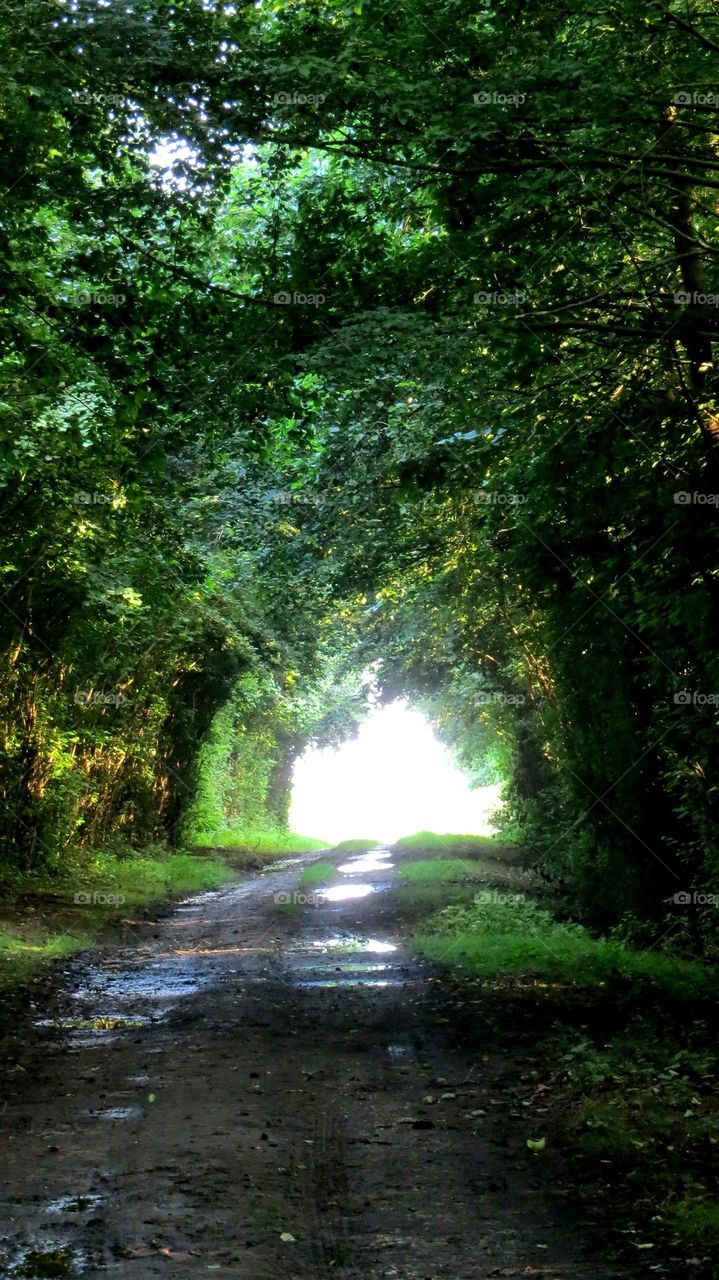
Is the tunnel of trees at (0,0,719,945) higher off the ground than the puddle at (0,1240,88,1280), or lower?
higher

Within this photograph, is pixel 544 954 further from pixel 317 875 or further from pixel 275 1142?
pixel 317 875

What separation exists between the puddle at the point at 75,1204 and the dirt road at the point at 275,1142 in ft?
0.04

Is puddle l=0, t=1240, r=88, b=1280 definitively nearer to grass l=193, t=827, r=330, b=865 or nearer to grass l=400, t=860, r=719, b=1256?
grass l=400, t=860, r=719, b=1256

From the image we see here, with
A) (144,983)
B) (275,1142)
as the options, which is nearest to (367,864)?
(144,983)

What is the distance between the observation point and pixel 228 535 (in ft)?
62.7

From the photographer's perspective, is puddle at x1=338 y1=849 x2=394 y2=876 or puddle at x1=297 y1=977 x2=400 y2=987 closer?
puddle at x1=297 y1=977 x2=400 y2=987

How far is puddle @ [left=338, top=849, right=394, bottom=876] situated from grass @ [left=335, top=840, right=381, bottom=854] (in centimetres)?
121

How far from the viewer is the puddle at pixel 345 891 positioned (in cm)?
1944

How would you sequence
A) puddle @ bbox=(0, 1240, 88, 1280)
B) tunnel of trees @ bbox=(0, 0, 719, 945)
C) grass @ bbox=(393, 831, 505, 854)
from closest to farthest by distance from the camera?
1. puddle @ bbox=(0, 1240, 88, 1280)
2. tunnel of trees @ bbox=(0, 0, 719, 945)
3. grass @ bbox=(393, 831, 505, 854)

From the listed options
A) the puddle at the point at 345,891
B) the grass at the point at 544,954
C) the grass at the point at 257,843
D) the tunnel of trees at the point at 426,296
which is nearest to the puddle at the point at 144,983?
the grass at the point at 544,954

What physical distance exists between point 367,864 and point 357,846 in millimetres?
8195

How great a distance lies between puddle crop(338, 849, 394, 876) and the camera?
25.3 meters

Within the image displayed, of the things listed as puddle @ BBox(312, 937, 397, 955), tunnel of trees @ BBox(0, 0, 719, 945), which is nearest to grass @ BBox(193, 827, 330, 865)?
puddle @ BBox(312, 937, 397, 955)

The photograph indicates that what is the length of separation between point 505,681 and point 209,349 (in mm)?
15563
